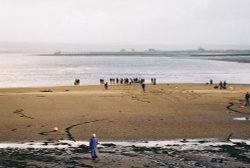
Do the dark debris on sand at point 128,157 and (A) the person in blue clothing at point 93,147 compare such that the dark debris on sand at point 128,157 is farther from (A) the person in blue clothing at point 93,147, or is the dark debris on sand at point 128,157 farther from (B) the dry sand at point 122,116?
(B) the dry sand at point 122,116

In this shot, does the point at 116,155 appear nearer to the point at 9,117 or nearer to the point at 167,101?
the point at 9,117

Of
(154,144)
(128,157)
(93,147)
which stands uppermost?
(93,147)

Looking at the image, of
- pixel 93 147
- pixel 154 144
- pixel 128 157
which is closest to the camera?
pixel 93 147

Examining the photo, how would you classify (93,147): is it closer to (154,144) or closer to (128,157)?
(128,157)

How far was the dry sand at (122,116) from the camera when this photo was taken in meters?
27.3

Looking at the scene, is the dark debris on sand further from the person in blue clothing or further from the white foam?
the white foam

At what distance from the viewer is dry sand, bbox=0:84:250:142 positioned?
27344 mm

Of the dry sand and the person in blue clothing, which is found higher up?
the person in blue clothing

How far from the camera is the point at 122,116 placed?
3400cm

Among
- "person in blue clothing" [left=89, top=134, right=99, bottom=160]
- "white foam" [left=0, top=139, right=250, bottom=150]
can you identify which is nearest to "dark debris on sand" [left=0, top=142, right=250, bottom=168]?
"person in blue clothing" [left=89, top=134, right=99, bottom=160]

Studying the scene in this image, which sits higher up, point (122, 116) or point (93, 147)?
point (93, 147)

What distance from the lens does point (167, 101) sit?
1720 inches

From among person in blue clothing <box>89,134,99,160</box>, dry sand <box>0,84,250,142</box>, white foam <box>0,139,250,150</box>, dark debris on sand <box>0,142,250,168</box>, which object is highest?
person in blue clothing <box>89,134,99,160</box>

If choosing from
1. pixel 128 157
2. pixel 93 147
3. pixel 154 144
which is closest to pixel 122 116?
pixel 154 144
